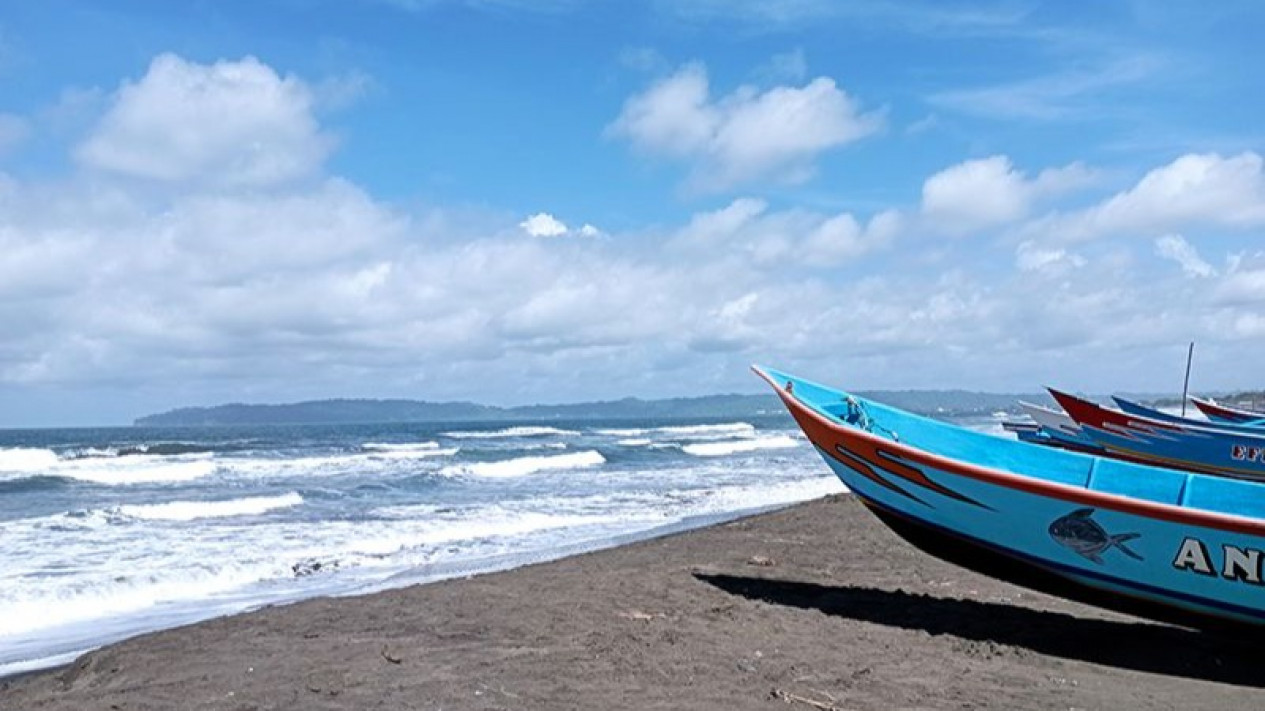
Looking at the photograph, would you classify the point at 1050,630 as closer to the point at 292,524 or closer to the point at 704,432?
the point at 292,524

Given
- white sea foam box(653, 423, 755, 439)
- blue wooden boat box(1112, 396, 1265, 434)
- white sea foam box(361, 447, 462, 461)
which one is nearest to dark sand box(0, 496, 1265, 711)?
blue wooden boat box(1112, 396, 1265, 434)

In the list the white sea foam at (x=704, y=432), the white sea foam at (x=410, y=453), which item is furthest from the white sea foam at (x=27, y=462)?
the white sea foam at (x=704, y=432)

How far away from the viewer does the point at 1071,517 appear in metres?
6.35

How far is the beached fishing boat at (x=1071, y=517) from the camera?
5934 millimetres

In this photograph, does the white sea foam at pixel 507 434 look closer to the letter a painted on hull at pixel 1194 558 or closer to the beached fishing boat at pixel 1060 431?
the beached fishing boat at pixel 1060 431

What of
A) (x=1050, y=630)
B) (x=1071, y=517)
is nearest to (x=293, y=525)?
(x=1050, y=630)

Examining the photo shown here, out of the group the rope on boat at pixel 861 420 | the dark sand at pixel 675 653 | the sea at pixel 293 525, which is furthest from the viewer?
the sea at pixel 293 525

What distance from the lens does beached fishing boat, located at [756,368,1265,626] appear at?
5.93m

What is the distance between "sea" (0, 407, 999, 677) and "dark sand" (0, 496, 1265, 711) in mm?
1725

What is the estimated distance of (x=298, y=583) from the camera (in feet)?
34.2

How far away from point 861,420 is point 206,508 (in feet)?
45.3

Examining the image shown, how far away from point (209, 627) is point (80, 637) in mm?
1566

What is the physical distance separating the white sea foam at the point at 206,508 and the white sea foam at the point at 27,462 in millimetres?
16814

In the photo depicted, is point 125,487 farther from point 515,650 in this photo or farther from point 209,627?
point 515,650
